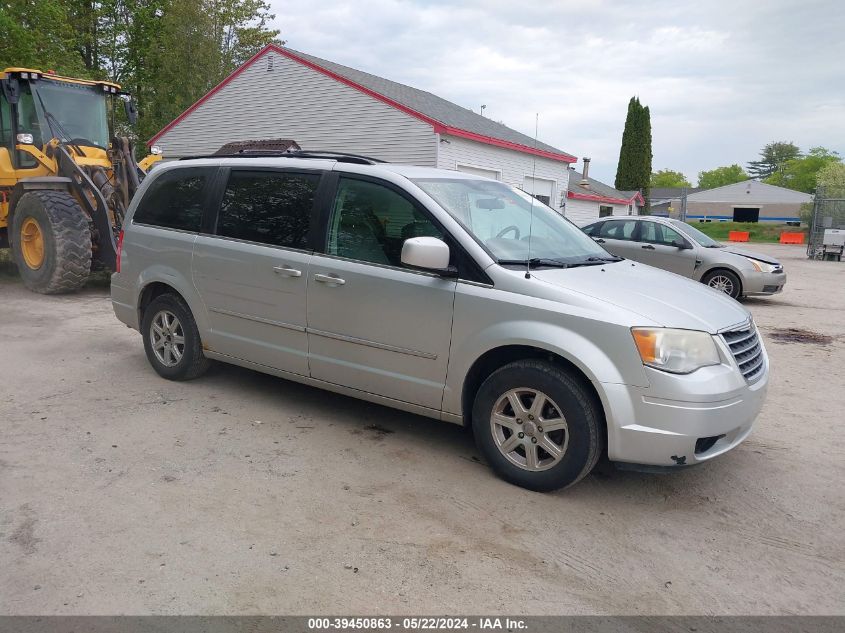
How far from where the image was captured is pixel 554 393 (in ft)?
11.8

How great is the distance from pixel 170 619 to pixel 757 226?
201ft

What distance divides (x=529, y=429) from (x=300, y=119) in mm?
18179

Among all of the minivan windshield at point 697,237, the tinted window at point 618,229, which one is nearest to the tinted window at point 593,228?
the tinted window at point 618,229

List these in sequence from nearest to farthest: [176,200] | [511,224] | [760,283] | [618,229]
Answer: [511,224] < [176,200] < [760,283] < [618,229]

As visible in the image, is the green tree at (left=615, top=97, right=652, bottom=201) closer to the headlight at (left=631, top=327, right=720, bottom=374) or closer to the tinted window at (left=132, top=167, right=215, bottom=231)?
the tinted window at (left=132, top=167, right=215, bottom=231)

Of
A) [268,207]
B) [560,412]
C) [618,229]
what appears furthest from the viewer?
[618,229]

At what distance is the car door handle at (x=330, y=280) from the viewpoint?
4438 millimetres

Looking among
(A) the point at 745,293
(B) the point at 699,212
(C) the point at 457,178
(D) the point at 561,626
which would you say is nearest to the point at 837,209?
(A) the point at 745,293

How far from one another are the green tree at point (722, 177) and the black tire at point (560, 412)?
472 ft

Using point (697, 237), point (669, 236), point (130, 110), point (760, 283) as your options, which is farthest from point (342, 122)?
point (760, 283)

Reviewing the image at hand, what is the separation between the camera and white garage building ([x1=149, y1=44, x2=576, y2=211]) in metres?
18.0

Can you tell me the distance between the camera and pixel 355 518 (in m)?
3.47

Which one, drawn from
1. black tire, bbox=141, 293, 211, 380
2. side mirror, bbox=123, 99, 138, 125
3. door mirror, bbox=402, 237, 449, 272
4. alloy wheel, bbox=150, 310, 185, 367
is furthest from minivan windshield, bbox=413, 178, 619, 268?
side mirror, bbox=123, 99, 138, 125

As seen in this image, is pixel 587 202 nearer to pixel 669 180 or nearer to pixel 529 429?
pixel 529 429
